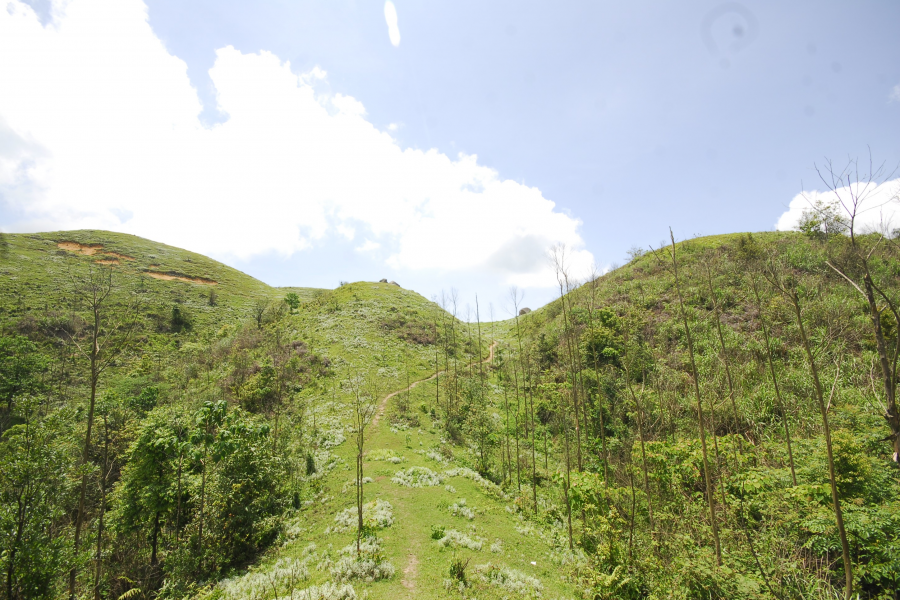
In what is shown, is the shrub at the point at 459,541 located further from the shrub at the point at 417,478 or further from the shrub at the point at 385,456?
the shrub at the point at 385,456

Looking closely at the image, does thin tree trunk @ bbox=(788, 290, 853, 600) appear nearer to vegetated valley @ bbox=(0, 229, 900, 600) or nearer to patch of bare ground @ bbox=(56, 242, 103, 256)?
Answer: vegetated valley @ bbox=(0, 229, 900, 600)

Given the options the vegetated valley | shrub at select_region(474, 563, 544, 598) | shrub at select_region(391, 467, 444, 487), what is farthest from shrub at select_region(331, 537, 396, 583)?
shrub at select_region(391, 467, 444, 487)

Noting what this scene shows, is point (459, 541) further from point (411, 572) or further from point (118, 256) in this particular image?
A: point (118, 256)

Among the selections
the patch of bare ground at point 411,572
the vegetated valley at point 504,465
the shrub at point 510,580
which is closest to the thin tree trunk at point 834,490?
the vegetated valley at point 504,465

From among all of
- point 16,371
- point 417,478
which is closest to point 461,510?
point 417,478

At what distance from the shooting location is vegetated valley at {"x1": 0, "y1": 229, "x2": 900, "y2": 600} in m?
10.1

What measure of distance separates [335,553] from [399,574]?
10.3 ft

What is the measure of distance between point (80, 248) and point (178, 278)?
85.6 feet

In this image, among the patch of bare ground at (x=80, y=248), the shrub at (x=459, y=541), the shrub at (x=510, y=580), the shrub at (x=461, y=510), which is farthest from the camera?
the patch of bare ground at (x=80, y=248)

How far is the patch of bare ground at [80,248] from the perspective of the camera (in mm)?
77250

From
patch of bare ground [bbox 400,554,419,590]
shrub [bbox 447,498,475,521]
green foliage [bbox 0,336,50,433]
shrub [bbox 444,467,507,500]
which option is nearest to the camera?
patch of bare ground [bbox 400,554,419,590]

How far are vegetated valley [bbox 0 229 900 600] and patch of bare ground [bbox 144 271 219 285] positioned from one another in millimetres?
41265

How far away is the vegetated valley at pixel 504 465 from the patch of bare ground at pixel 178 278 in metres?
41.3

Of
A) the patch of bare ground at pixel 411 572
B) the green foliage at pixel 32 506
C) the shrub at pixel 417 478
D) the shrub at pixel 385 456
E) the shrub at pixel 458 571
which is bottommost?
the patch of bare ground at pixel 411 572
